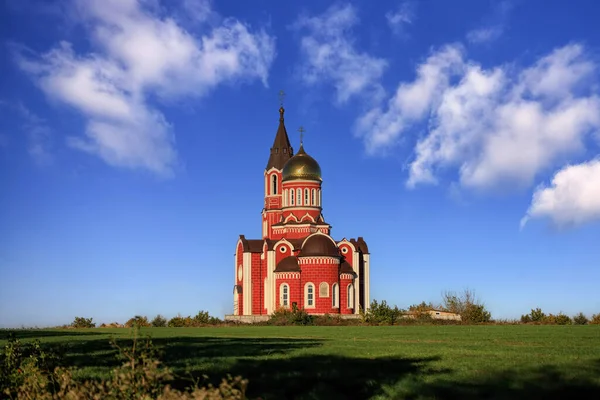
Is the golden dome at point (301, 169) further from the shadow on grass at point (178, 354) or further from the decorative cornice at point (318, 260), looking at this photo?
the shadow on grass at point (178, 354)

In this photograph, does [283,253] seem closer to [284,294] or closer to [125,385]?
[284,294]

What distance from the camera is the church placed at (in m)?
64.1

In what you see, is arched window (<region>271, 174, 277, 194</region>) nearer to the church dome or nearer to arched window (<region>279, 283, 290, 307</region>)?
the church dome

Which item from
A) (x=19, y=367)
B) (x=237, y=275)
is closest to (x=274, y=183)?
(x=237, y=275)

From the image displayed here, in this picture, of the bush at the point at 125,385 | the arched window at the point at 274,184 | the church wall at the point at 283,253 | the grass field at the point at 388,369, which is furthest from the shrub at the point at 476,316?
the bush at the point at 125,385

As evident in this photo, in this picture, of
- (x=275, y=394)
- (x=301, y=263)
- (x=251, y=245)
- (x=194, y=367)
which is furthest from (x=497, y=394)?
(x=251, y=245)

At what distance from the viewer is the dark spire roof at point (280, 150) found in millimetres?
75069

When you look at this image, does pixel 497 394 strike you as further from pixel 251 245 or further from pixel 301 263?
pixel 251 245

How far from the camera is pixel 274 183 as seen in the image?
246ft

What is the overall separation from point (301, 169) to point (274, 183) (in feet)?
21.0

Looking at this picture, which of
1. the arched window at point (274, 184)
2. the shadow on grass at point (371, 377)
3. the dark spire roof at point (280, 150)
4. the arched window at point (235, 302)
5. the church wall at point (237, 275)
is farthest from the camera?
the dark spire roof at point (280, 150)

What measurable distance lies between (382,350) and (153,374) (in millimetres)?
9259

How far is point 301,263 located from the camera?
2547 inches

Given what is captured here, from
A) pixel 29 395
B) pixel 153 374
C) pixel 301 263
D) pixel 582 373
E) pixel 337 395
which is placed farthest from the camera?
pixel 301 263
